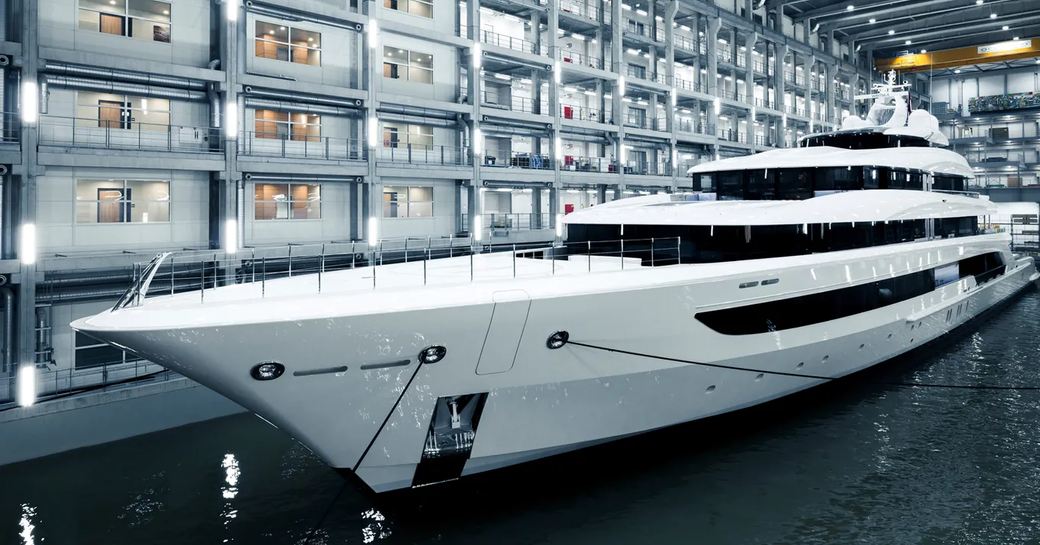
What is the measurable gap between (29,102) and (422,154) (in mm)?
11350

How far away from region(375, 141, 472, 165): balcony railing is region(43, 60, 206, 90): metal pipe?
5901 millimetres

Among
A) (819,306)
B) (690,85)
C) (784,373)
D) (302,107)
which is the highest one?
(690,85)

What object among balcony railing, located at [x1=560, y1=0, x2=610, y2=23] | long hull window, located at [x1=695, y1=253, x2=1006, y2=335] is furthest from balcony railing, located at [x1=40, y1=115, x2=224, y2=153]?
balcony railing, located at [x1=560, y1=0, x2=610, y2=23]

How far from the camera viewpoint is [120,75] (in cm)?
1541

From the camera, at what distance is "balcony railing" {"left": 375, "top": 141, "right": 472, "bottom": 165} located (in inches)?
851

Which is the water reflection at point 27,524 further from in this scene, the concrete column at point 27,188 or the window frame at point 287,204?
the window frame at point 287,204

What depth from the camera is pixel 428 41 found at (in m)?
21.9

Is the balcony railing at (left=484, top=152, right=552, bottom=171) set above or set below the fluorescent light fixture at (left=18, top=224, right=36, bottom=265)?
above

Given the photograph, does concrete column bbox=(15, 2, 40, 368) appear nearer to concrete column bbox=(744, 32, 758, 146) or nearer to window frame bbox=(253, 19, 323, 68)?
window frame bbox=(253, 19, 323, 68)

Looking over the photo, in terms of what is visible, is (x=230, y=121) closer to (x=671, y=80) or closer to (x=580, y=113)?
(x=580, y=113)

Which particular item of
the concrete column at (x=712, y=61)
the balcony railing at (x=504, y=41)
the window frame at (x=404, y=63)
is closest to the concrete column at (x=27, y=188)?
the window frame at (x=404, y=63)

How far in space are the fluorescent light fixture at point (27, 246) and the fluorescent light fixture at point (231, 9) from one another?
22.0 ft

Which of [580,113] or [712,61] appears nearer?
[580,113]

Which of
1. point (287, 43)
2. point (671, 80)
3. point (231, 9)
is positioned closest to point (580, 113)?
point (671, 80)
